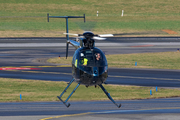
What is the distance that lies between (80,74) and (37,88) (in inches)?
574

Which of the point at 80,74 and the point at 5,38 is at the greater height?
the point at 80,74

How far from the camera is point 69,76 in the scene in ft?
139

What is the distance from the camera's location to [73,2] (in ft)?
396

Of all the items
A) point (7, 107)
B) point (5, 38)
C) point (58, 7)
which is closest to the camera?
point (7, 107)

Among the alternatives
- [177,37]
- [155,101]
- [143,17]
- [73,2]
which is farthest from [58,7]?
[155,101]

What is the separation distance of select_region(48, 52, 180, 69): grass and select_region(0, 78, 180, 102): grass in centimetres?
1278

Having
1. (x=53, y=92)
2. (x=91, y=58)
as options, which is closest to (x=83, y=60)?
(x=91, y=58)

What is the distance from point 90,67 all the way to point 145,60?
103 feet

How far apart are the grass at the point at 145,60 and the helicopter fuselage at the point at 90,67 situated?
2603 cm

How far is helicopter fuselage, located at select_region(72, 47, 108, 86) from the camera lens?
22.1 meters

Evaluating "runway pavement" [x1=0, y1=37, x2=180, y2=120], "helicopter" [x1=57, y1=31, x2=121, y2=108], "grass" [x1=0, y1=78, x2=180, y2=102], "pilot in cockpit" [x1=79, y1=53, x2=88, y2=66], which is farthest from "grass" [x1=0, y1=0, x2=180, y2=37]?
"pilot in cockpit" [x1=79, y1=53, x2=88, y2=66]

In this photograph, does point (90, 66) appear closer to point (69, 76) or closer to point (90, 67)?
point (90, 67)

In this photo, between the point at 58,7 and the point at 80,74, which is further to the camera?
the point at 58,7

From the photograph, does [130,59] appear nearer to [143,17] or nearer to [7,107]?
[7,107]
